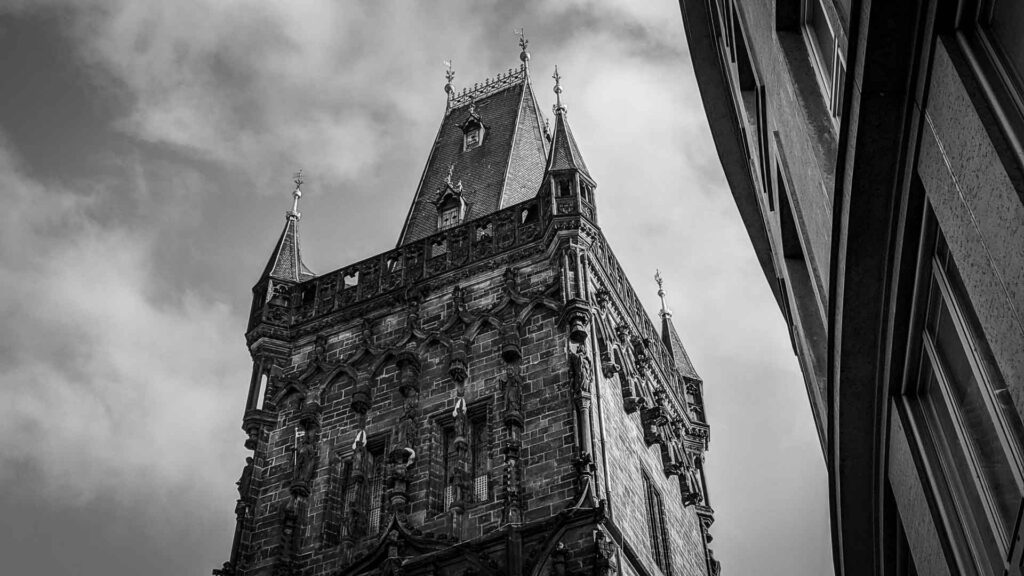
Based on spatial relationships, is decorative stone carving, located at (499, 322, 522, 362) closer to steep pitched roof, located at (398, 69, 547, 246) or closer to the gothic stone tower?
the gothic stone tower

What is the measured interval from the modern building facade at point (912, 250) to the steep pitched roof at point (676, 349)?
20.0 m

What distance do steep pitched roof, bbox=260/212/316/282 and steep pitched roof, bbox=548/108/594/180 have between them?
647cm

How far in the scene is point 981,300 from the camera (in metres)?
5.88

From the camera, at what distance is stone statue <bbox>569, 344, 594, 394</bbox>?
20053mm

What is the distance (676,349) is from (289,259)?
11.0m

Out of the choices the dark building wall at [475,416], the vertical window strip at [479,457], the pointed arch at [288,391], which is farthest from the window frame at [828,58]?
the pointed arch at [288,391]

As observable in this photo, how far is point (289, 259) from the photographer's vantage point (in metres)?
27.8

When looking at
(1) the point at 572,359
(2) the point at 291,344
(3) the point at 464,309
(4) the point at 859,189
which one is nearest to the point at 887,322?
(4) the point at 859,189

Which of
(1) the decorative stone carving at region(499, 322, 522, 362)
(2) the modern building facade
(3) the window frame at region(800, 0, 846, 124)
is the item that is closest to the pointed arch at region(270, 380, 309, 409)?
(1) the decorative stone carving at region(499, 322, 522, 362)

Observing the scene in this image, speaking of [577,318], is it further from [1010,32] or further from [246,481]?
[1010,32]

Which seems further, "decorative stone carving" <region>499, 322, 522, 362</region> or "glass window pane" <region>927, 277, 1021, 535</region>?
"decorative stone carving" <region>499, 322, 522, 362</region>

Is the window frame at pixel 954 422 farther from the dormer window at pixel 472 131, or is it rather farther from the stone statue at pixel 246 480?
the dormer window at pixel 472 131

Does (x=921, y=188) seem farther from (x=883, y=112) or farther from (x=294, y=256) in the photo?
(x=294, y=256)

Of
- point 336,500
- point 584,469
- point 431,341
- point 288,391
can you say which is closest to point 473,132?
point 431,341
